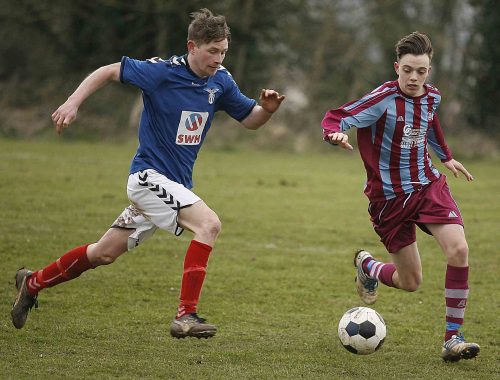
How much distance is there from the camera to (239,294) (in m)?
7.21

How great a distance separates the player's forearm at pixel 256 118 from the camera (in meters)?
6.07

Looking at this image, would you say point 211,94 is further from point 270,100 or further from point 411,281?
point 411,281

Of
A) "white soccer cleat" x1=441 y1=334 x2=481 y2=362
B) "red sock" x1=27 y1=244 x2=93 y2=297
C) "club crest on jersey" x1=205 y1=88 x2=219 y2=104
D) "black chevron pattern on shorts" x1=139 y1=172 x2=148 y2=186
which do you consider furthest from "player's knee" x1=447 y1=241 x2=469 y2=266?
"red sock" x1=27 y1=244 x2=93 y2=297

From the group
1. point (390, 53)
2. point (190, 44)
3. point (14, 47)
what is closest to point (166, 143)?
point (190, 44)

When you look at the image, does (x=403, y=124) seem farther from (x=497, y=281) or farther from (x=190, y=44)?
(x=497, y=281)

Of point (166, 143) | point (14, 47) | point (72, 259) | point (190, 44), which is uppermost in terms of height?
point (14, 47)

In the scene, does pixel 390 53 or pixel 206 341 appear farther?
pixel 390 53

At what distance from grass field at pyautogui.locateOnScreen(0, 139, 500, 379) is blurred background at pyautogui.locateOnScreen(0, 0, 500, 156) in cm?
879

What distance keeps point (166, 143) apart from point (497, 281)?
3854 millimetres

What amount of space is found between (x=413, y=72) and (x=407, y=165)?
615 mm

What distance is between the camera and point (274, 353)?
5.41 meters

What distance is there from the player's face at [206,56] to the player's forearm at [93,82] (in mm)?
494

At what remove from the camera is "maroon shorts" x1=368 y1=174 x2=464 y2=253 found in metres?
5.64

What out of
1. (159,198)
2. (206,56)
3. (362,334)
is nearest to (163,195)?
(159,198)
